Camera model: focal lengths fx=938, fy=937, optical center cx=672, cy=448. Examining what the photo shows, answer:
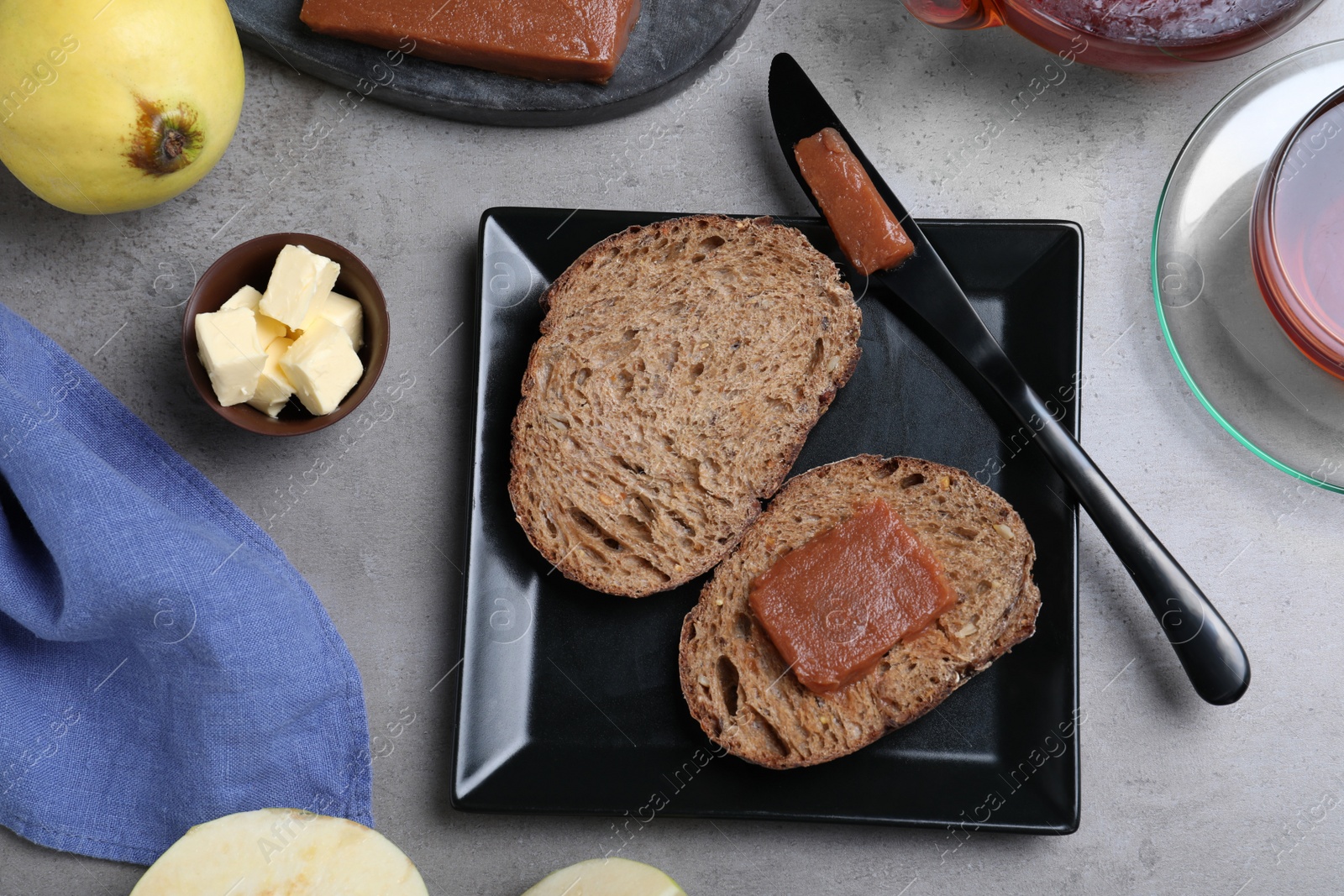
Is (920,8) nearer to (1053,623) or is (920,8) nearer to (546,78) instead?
(546,78)

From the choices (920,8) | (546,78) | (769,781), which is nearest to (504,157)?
(546,78)

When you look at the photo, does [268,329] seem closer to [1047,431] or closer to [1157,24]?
[1047,431]

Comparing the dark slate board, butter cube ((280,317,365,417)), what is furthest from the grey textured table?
butter cube ((280,317,365,417))

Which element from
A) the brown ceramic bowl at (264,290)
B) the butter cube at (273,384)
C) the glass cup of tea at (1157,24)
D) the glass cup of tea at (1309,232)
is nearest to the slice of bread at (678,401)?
the brown ceramic bowl at (264,290)

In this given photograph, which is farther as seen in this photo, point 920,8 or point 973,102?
point 973,102

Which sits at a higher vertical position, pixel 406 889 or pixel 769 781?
pixel 769 781

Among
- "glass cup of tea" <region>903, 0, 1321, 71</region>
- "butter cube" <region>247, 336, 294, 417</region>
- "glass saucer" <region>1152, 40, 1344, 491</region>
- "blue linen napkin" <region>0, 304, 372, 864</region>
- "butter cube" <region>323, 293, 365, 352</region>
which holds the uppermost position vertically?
"glass cup of tea" <region>903, 0, 1321, 71</region>

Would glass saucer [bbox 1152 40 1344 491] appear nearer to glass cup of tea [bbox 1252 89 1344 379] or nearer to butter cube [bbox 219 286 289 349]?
glass cup of tea [bbox 1252 89 1344 379]
